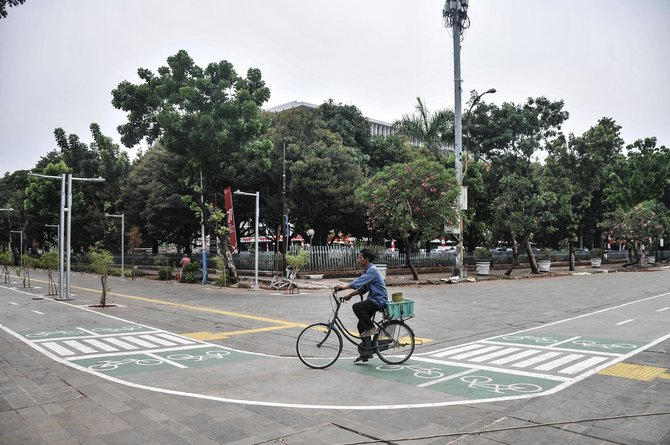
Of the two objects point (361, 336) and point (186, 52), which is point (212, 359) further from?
point (186, 52)

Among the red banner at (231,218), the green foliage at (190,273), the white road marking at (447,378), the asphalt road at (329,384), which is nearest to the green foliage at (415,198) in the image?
the red banner at (231,218)

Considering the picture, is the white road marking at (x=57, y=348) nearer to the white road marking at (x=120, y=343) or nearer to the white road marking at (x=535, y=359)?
the white road marking at (x=120, y=343)

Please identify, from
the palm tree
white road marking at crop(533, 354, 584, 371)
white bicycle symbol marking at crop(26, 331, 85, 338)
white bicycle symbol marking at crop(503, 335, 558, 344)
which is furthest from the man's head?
the palm tree

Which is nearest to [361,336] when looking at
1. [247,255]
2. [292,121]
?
[247,255]

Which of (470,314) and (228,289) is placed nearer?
(470,314)

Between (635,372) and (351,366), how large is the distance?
4330 mm

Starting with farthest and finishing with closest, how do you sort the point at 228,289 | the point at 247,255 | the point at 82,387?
the point at 247,255 → the point at 228,289 → the point at 82,387

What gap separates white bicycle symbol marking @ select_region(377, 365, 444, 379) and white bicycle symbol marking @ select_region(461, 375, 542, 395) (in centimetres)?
44

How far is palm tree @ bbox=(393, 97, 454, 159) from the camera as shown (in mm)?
Result: 41438

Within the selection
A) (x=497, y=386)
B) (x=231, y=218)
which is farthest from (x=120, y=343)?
(x=231, y=218)

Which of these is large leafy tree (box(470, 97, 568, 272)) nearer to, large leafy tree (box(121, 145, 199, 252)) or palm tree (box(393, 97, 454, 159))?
palm tree (box(393, 97, 454, 159))

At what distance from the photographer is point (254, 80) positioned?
99.2ft

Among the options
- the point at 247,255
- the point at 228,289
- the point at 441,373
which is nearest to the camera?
the point at 441,373

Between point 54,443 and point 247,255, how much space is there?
1273 inches
